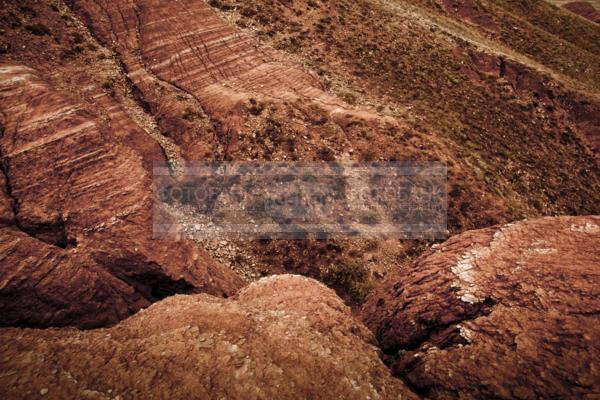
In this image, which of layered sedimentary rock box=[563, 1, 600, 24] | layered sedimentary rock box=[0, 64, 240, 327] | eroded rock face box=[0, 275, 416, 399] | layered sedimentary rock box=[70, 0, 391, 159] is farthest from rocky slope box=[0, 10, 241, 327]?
layered sedimentary rock box=[563, 1, 600, 24]

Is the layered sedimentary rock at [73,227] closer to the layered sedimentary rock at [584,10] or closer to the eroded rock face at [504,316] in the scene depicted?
the eroded rock face at [504,316]

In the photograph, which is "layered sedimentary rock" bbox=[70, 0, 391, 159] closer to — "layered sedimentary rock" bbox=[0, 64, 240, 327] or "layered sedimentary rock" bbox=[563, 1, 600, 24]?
"layered sedimentary rock" bbox=[0, 64, 240, 327]

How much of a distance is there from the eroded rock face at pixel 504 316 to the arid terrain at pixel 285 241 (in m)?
0.08

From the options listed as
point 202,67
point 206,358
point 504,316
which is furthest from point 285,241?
point 202,67

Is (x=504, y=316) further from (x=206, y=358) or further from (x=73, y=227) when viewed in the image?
(x=73, y=227)

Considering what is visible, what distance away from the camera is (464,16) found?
58344 millimetres

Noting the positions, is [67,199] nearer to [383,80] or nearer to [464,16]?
[383,80]

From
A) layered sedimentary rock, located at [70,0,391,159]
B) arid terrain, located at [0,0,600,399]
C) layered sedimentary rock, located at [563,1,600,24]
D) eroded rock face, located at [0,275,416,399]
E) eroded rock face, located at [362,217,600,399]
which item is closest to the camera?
eroded rock face, located at [362,217,600,399]

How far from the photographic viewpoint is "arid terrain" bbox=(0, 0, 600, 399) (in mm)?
12422

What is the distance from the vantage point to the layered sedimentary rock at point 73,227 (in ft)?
53.4

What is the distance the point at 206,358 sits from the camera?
12.8m

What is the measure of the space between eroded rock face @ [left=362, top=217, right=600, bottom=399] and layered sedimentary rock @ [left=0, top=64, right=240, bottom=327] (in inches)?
481

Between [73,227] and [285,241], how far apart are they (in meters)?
14.4

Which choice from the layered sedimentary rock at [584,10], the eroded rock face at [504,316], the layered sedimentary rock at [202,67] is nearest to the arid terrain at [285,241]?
the eroded rock face at [504,316]
